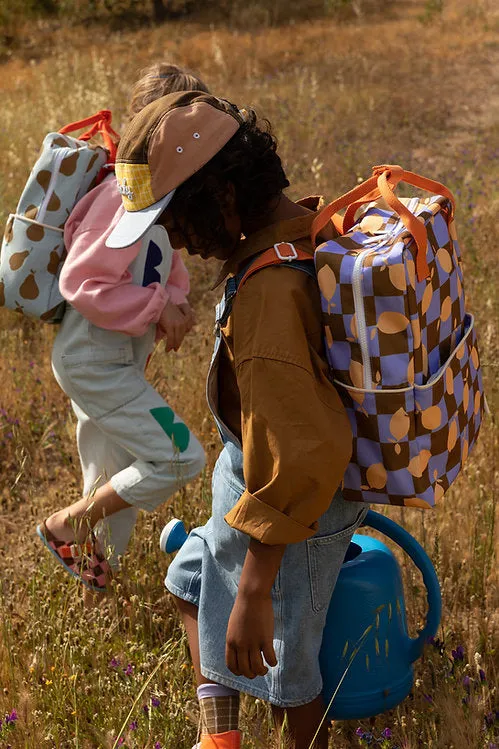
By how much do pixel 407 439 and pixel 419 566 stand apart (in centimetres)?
55

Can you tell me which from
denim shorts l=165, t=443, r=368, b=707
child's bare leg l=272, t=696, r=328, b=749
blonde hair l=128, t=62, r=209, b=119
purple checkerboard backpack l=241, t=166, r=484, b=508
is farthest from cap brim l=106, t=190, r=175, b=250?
child's bare leg l=272, t=696, r=328, b=749

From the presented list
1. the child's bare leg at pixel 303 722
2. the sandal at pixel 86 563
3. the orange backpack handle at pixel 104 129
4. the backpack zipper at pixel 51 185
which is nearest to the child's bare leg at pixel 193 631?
the child's bare leg at pixel 303 722

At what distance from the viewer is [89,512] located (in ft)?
9.39

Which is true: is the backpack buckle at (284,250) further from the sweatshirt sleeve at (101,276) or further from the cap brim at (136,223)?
the sweatshirt sleeve at (101,276)

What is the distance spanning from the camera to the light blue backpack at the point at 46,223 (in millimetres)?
2699

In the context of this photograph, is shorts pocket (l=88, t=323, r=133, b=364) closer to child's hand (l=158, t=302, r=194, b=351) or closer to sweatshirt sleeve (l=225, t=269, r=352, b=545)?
child's hand (l=158, t=302, r=194, b=351)

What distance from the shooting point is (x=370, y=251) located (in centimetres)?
166

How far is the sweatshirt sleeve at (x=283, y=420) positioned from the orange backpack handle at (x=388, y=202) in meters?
0.19

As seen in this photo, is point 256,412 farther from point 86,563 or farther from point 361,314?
point 86,563

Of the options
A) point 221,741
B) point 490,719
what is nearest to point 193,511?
point 221,741

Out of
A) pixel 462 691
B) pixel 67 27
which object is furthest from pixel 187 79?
pixel 67 27

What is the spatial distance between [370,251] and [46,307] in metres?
1.42

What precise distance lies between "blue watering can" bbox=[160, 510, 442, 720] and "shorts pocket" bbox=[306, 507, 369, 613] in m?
0.13

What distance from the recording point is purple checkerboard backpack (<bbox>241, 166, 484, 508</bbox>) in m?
1.64
